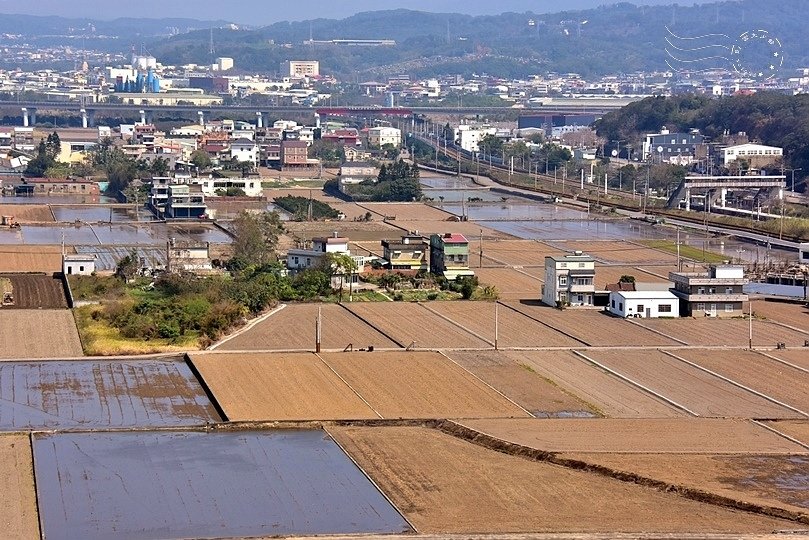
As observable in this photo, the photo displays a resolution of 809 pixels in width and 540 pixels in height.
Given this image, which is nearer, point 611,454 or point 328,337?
point 611,454

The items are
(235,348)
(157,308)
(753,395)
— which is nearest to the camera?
(753,395)

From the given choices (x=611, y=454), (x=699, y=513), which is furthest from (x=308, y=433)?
(x=699, y=513)

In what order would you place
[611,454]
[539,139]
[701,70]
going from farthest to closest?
[701,70] < [539,139] < [611,454]

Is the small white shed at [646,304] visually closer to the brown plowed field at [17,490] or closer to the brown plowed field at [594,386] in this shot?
the brown plowed field at [594,386]

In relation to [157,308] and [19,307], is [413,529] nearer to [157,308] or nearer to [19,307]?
[157,308]

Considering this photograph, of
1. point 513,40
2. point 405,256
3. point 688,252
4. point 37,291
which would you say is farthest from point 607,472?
point 513,40

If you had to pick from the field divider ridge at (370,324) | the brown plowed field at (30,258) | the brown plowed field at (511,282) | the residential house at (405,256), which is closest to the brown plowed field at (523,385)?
the field divider ridge at (370,324)

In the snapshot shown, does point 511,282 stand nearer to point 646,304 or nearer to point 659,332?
point 646,304
